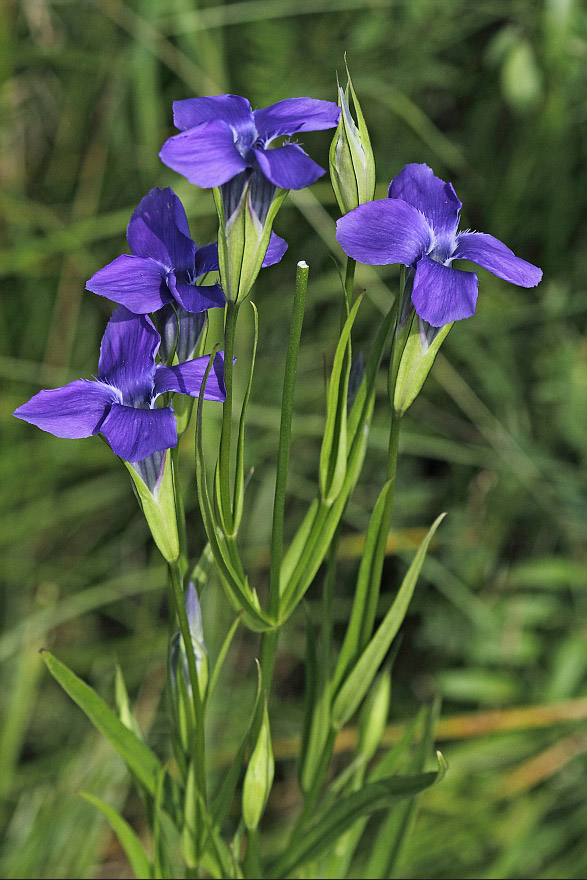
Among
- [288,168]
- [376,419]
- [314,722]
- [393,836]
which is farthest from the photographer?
[376,419]

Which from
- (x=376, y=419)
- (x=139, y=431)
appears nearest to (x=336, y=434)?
(x=139, y=431)

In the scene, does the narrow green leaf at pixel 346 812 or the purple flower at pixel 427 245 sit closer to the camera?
the purple flower at pixel 427 245

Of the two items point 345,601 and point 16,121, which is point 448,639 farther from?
point 16,121

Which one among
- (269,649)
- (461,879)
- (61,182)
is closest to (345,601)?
(461,879)

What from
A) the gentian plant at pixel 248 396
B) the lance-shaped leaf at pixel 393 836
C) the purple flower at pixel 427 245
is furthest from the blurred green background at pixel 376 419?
the purple flower at pixel 427 245

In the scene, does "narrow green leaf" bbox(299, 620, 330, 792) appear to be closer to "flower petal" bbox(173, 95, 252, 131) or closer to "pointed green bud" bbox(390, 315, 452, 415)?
"pointed green bud" bbox(390, 315, 452, 415)

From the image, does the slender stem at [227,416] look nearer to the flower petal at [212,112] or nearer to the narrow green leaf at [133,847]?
the flower petal at [212,112]

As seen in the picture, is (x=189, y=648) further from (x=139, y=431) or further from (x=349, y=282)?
(x=349, y=282)
